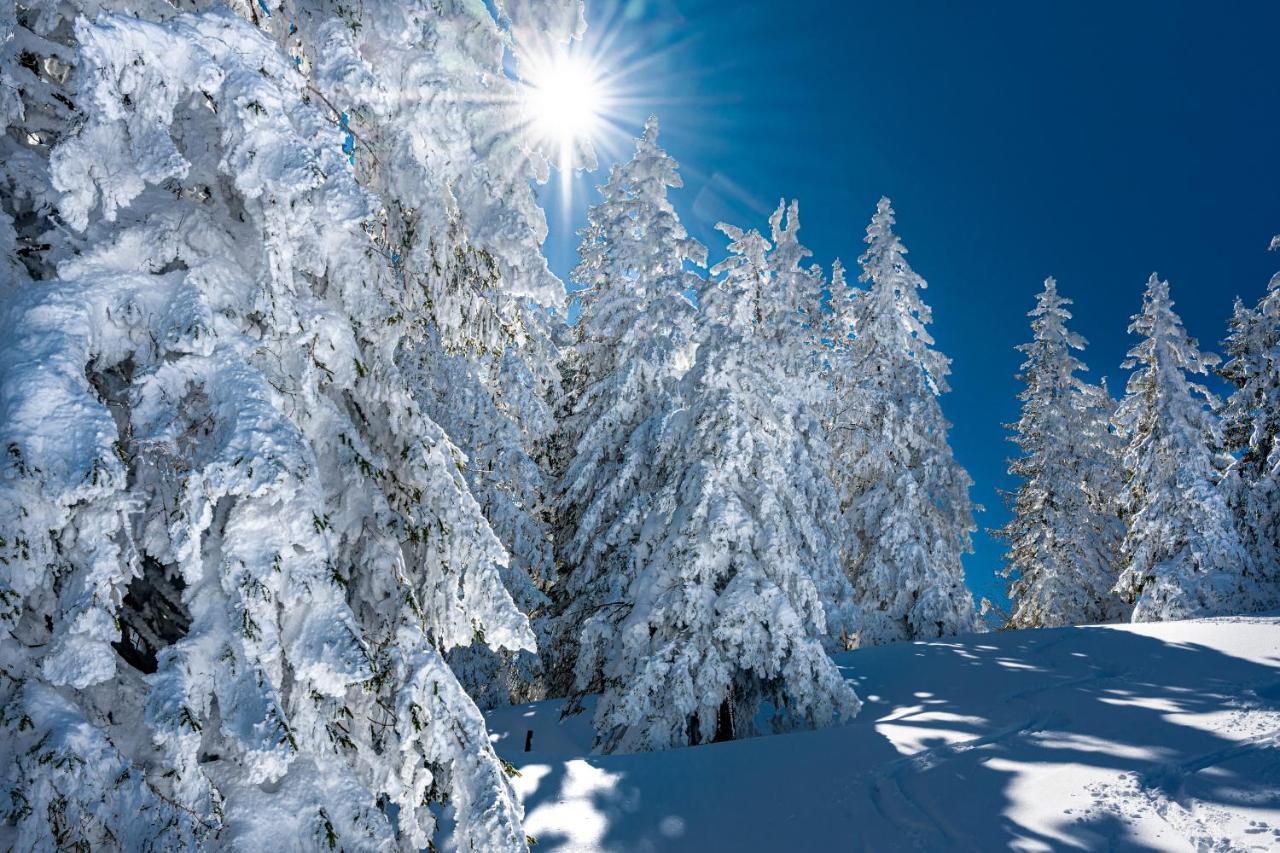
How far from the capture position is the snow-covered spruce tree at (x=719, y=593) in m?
11.6

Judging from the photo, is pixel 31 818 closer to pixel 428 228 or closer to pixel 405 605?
pixel 405 605

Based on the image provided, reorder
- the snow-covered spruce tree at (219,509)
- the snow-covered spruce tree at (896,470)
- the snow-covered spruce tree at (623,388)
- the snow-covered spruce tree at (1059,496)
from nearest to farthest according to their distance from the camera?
the snow-covered spruce tree at (219,509) → the snow-covered spruce tree at (623,388) → the snow-covered spruce tree at (896,470) → the snow-covered spruce tree at (1059,496)

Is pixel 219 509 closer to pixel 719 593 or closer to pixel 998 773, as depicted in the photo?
pixel 998 773

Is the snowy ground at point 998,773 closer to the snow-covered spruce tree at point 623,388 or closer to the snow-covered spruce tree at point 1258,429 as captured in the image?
the snow-covered spruce tree at point 623,388

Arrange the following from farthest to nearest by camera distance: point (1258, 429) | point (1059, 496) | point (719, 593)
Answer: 1. point (1059, 496)
2. point (1258, 429)
3. point (719, 593)

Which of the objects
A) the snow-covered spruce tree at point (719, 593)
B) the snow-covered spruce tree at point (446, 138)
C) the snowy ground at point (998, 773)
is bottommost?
the snowy ground at point (998, 773)

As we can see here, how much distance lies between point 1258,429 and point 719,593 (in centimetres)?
1839

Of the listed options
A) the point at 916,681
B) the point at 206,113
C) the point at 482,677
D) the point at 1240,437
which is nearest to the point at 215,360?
the point at 206,113

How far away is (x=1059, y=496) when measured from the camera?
27.5 m

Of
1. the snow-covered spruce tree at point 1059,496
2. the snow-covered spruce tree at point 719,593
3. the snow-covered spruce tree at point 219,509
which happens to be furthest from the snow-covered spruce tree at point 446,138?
the snow-covered spruce tree at point 1059,496

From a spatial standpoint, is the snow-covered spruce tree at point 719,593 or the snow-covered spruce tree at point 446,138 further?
the snow-covered spruce tree at point 719,593

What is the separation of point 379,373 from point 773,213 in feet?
76.2

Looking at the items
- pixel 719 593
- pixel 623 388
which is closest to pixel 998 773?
pixel 719 593

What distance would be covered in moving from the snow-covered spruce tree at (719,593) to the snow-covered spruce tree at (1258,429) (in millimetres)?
16013
